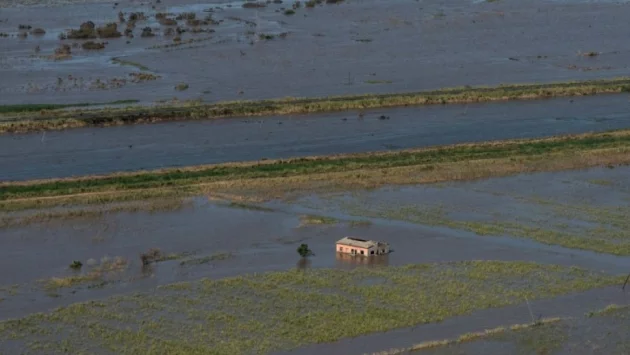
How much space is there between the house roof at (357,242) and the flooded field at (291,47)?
17353mm

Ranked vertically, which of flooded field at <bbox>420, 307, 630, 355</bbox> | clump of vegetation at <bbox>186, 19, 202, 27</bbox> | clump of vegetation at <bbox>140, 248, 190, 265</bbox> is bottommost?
flooded field at <bbox>420, 307, 630, 355</bbox>

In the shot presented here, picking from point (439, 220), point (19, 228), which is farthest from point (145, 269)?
point (439, 220)

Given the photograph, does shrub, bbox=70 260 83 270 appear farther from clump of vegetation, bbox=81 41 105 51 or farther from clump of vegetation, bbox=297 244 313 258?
clump of vegetation, bbox=81 41 105 51

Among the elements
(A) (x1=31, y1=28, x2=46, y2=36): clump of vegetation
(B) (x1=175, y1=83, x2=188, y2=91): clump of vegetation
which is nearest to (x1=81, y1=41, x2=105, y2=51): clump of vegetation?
(A) (x1=31, y1=28, x2=46, y2=36): clump of vegetation

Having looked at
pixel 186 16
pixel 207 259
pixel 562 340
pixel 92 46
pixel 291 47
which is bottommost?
pixel 562 340

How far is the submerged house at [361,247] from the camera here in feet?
70.2

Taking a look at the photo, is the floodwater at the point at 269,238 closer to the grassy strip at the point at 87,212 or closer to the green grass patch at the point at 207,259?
the green grass patch at the point at 207,259

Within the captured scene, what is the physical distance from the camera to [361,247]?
2138 cm

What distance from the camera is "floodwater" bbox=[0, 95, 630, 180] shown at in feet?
97.4

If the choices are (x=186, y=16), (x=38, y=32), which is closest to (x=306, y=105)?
(x=38, y=32)

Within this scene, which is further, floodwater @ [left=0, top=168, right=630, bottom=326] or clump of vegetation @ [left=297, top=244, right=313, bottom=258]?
clump of vegetation @ [left=297, top=244, right=313, bottom=258]

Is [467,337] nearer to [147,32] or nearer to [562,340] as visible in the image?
[562,340]

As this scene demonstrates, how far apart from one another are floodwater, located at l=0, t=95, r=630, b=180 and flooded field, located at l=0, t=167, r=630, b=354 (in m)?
4.43

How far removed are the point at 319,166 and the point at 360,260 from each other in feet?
24.2
